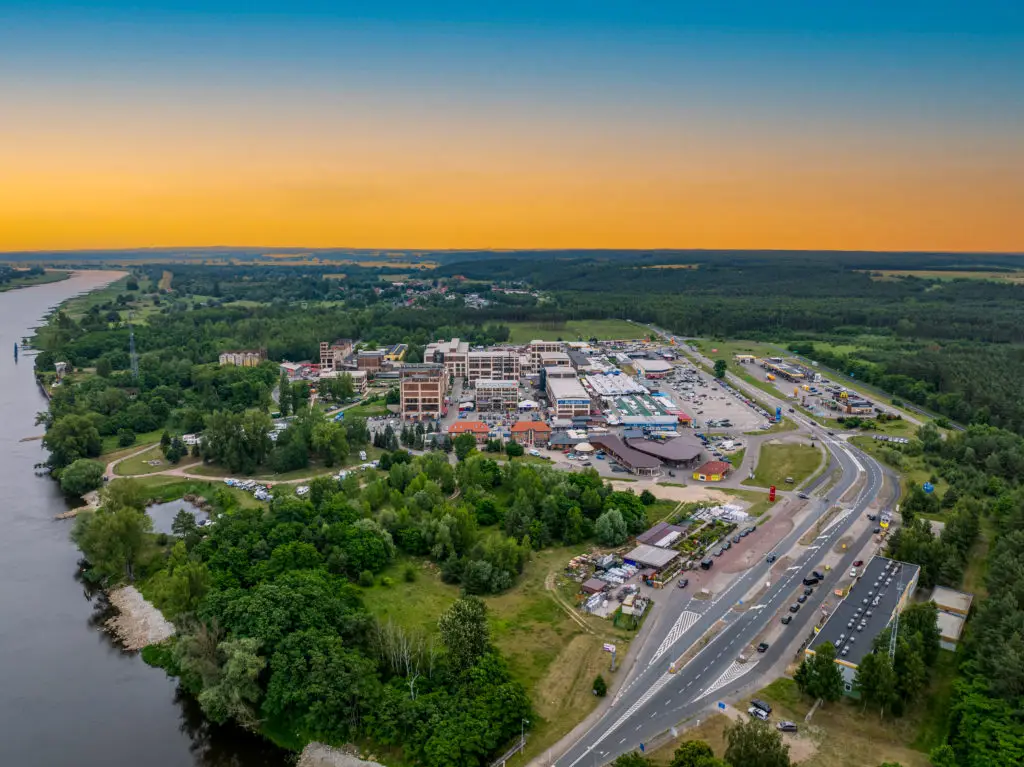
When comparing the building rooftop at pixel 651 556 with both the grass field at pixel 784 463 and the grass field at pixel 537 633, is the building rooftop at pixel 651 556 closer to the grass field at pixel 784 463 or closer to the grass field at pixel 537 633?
the grass field at pixel 537 633

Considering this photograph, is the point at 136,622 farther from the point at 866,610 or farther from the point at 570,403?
the point at 570,403

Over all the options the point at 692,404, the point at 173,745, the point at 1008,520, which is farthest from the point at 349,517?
the point at 692,404

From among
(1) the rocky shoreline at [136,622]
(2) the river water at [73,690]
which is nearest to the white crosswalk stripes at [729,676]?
(2) the river water at [73,690]

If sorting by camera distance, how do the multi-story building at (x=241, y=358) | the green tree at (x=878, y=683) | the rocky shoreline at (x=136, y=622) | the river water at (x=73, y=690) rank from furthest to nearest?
the multi-story building at (x=241, y=358) → the rocky shoreline at (x=136, y=622) → the river water at (x=73, y=690) → the green tree at (x=878, y=683)

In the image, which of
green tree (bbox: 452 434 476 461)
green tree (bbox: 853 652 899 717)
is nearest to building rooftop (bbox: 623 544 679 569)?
green tree (bbox: 853 652 899 717)

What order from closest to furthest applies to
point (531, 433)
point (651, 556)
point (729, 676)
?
point (729, 676) < point (651, 556) < point (531, 433)

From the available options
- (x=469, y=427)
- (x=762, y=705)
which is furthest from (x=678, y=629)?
(x=469, y=427)
